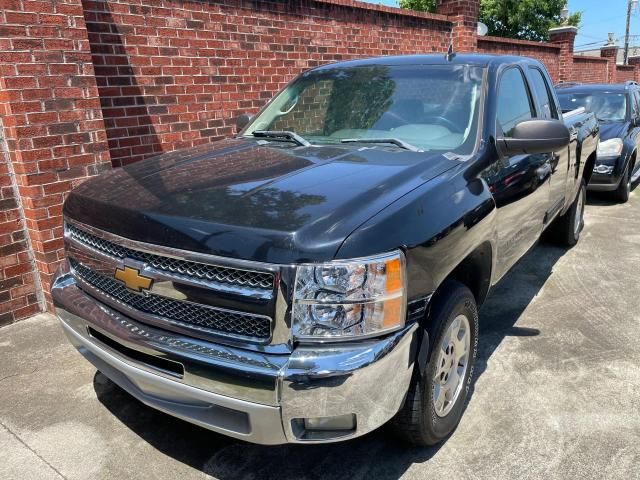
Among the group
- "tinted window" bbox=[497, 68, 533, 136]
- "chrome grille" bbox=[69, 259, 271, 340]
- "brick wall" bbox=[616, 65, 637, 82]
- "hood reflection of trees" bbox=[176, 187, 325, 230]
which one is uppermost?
"tinted window" bbox=[497, 68, 533, 136]

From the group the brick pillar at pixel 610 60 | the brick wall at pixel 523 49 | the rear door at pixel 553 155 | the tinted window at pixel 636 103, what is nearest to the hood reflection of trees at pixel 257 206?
the rear door at pixel 553 155

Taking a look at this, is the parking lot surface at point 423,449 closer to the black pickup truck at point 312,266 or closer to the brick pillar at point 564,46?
the black pickup truck at point 312,266

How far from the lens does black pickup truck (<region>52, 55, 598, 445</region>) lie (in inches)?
77.1

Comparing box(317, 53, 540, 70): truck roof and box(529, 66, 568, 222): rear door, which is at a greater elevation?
box(317, 53, 540, 70): truck roof

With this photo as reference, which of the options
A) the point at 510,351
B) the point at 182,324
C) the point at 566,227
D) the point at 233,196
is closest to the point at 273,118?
the point at 233,196

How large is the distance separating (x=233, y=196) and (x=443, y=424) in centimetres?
151

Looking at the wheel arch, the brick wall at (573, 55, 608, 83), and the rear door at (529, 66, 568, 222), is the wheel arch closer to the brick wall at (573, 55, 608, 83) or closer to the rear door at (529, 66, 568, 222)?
the rear door at (529, 66, 568, 222)

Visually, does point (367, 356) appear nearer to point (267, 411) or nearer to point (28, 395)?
point (267, 411)

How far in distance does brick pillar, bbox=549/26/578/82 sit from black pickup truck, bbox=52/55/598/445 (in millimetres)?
13482

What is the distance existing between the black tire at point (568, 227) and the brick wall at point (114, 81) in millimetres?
3471

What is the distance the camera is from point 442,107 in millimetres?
3211

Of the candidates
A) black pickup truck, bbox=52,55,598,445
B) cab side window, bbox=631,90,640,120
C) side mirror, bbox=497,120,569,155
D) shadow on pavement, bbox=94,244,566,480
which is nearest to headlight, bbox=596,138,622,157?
cab side window, bbox=631,90,640,120

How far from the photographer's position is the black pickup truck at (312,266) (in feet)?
6.43

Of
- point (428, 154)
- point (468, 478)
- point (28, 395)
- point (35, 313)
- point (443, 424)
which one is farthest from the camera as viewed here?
point (35, 313)
